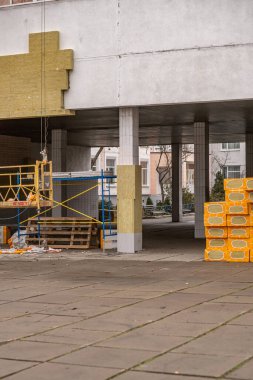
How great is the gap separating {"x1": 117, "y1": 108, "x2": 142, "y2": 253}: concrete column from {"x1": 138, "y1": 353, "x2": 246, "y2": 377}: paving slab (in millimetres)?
14981

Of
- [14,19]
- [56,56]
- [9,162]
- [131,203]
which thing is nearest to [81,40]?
[56,56]

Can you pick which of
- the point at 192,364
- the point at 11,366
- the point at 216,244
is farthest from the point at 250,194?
the point at 11,366

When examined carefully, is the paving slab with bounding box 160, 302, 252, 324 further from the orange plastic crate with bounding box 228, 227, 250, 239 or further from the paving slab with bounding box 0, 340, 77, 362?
the orange plastic crate with bounding box 228, 227, 250, 239

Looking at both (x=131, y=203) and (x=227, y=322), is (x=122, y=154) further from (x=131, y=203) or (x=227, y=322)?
(x=227, y=322)

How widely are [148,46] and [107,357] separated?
15.7 m

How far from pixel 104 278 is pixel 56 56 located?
31.4ft

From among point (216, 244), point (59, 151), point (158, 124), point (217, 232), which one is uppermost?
point (158, 124)

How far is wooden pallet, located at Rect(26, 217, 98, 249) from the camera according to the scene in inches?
1005

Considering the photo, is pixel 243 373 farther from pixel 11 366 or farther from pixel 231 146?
pixel 231 146

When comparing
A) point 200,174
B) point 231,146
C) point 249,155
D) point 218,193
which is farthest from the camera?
point 231,146

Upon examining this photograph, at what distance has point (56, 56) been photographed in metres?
23.5

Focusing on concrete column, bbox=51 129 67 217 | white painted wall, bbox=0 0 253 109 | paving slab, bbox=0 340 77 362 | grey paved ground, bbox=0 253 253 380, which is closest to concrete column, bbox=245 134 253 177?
concrete column, bbox=51 129 67 217

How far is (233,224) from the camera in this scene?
20297mm

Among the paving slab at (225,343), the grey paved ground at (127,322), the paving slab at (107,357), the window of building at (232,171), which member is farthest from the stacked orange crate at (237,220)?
the window of building at (232,171)
